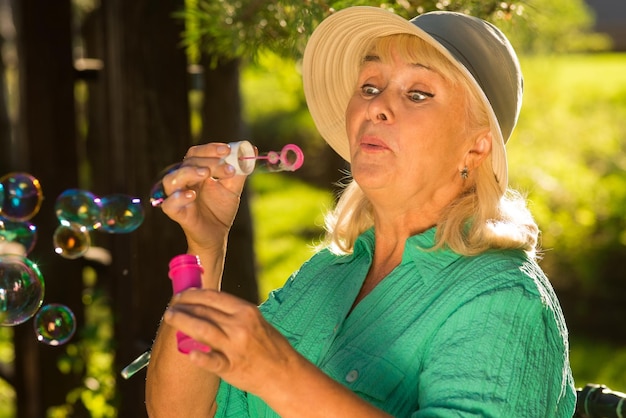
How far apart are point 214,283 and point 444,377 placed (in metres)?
0.67

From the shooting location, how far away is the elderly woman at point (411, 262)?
1802 mm

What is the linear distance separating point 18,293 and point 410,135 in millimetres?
1299

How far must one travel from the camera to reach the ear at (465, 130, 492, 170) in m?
2.15

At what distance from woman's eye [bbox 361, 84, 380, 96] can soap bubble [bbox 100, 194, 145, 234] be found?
1.08 metres

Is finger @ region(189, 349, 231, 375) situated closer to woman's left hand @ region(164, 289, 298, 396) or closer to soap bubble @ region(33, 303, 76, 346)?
woman's left hand @ region(164, 289, 298, 396)

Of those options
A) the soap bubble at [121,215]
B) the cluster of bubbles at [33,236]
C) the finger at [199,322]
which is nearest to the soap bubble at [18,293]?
the cluster of bubbles at [33,236]

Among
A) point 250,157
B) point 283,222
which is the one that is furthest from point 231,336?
point 283,222

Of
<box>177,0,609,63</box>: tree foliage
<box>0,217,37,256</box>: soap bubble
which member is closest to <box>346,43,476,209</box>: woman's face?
<box>177,0,609,63</box>: tree foliage

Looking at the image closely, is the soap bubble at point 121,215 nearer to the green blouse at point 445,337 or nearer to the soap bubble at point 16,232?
the soap bubble at point 16,232

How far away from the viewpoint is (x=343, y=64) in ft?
8.02

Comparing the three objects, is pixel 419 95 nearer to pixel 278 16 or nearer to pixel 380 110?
pixel 380 110

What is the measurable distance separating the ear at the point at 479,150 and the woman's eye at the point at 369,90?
0.24 metres

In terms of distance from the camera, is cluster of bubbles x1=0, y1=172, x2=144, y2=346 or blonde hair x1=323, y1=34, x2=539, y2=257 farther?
cluster of bubbles x1=0, y1=172, x2=144, y2=346

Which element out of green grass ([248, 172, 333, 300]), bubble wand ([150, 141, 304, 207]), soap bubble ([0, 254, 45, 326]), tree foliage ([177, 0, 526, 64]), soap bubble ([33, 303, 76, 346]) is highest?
tree foliage ([177, 0, 526, 64])
